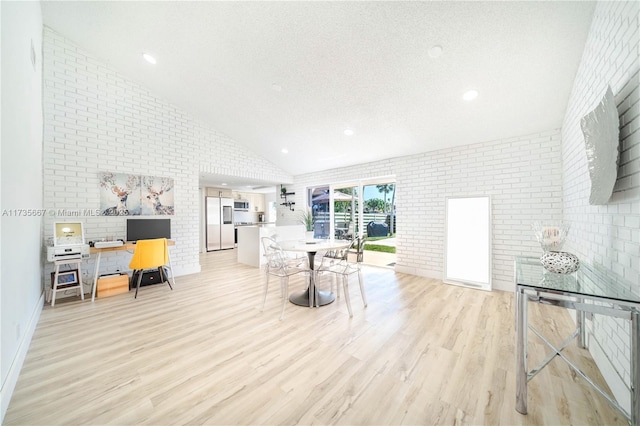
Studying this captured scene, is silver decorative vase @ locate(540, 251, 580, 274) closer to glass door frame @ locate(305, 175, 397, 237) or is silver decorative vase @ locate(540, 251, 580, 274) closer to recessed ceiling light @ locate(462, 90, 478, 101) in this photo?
recessed ceiling light @ locate(462, 90, 478, 101)

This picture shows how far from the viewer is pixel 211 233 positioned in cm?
795

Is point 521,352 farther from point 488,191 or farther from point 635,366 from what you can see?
point 488,191

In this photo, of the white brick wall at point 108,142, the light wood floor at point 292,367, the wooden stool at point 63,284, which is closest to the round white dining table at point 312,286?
the light wood floor at point 292,367

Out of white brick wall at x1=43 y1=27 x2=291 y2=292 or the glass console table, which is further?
white brick wall at x1=43 y1=27 x2=291 y2=292

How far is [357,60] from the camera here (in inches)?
112

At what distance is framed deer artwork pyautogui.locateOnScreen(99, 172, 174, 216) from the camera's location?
4.13m

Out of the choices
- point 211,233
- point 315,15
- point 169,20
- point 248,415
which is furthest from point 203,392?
point 211,233

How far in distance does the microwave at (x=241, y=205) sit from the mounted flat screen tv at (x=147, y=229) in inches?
173

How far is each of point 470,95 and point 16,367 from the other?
519 centimetres

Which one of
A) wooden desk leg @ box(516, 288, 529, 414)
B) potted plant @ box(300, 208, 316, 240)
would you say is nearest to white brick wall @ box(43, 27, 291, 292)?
potted plant @ box(300, 208, 316, 240)

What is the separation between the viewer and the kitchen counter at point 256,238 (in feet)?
18.5

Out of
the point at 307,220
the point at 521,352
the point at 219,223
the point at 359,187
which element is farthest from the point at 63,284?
the point at 359,187

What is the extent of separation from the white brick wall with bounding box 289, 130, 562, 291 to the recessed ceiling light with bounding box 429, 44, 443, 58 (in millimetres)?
2188

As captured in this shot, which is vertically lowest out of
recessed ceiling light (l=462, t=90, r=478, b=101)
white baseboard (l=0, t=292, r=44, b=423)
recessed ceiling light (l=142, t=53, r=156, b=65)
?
white baseboard (l=0, t=292, r=44, b=423)
